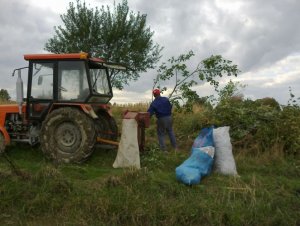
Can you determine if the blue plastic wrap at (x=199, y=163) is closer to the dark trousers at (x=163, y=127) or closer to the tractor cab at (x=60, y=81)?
the dark trousers at (x=163, y=127)

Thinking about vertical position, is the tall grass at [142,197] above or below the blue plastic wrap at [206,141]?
below

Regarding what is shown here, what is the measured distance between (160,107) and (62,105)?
249 centimetres

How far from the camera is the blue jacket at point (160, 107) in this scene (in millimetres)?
11469

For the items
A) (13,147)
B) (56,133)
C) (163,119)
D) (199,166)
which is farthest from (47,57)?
(199,166)

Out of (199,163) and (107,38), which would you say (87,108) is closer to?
(199,163)

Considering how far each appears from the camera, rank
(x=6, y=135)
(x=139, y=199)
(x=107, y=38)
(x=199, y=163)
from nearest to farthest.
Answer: (x=139, y=199), (x=199, y=163), (x=6, y=135), (x=107, y=38)

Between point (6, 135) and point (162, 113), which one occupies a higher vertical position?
point (162, 113)

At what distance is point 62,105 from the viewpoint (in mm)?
10219

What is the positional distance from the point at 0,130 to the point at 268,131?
248 inches

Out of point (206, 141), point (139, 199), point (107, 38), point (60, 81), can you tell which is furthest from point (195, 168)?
point (107, 38)

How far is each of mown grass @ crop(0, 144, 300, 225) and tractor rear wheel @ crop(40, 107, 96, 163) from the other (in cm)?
77

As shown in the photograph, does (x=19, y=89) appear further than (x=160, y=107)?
No

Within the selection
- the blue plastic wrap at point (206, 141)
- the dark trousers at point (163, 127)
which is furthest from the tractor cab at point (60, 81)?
the blue plastic wrap at point (206, 141)

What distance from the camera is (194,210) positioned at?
7230 mm
